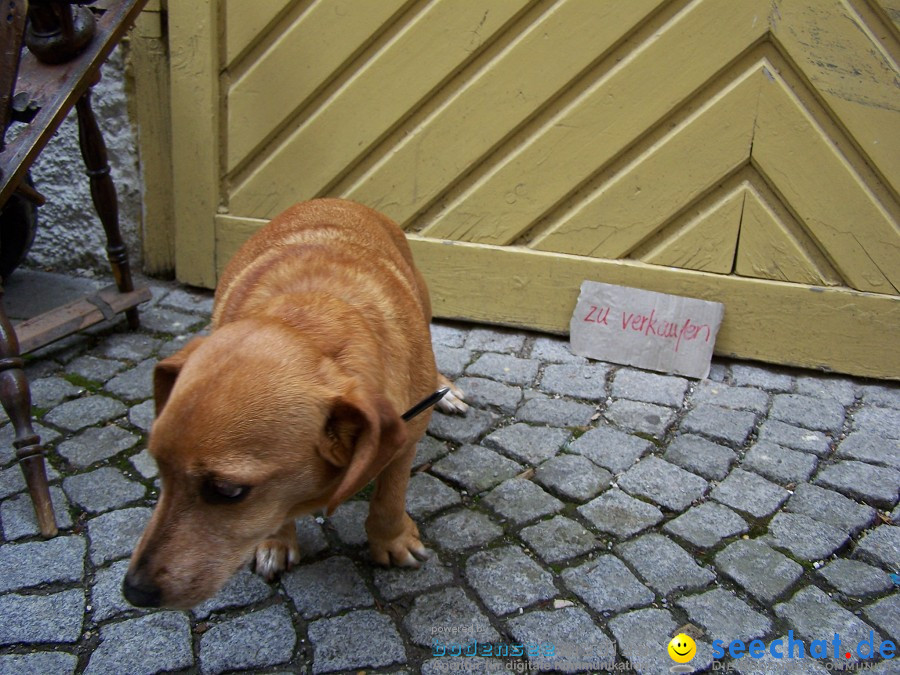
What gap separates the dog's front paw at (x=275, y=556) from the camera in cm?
255

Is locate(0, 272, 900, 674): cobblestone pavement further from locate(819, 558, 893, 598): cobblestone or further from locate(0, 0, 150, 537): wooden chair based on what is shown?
locate(0, 0, 150, 537): wooden chair

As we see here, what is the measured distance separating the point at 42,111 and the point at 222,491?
1967mm

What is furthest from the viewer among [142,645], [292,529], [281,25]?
[281,25]

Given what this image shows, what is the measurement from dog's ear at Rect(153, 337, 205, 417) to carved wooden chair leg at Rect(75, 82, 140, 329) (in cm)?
204

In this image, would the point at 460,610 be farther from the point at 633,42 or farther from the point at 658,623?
the point at 633,42

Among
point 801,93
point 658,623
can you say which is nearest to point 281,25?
Answer: point 801,93

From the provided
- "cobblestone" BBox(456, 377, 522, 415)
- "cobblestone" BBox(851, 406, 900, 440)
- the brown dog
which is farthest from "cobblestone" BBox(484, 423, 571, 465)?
"cobblestone" BBox(851, 406, 900, 440)

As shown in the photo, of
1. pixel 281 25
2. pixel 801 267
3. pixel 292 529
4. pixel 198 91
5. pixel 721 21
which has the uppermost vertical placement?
pixel 721 21

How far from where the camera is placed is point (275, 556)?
2.57m

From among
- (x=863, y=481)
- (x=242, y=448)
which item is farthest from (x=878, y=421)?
(x=242, y=448)

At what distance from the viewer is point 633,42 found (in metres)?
3.84

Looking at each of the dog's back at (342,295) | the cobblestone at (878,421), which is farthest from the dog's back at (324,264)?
the cobblestone at (878,421)

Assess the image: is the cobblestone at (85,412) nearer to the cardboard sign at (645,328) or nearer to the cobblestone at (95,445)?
the cobblestone at (95,445)

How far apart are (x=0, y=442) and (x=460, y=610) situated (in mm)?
2092
